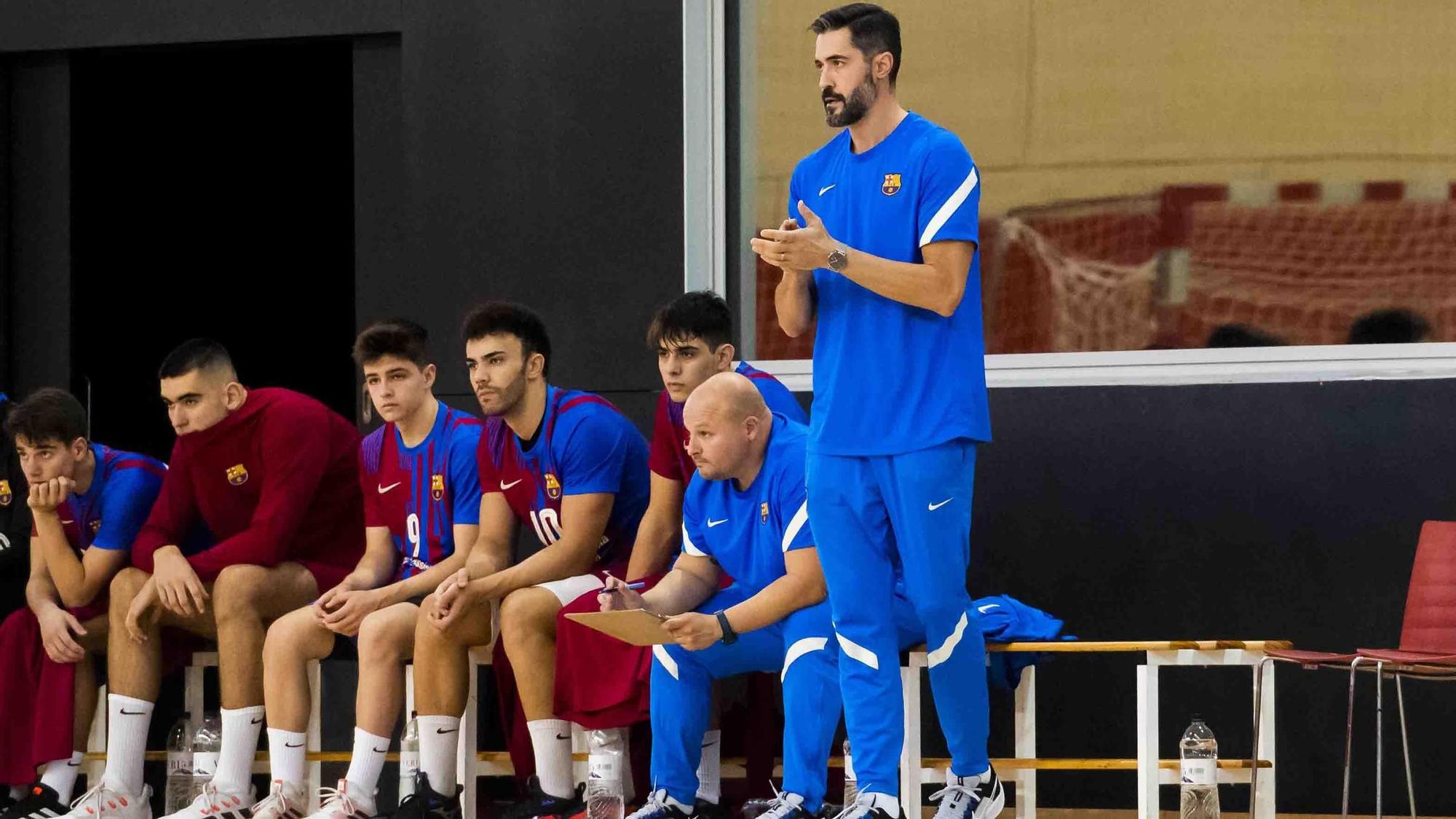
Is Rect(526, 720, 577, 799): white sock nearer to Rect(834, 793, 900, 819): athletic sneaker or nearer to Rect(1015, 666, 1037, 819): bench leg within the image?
Rect(834, 793, 900, 819): athletic sneaker

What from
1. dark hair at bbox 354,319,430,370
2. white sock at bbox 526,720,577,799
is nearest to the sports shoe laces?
white sock at bbox 526,720,577,799

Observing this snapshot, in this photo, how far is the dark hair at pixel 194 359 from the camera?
204 inches

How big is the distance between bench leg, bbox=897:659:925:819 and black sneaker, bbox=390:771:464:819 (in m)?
1.13

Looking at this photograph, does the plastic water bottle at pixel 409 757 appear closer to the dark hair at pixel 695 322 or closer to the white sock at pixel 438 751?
the white sock at pixel 438 751

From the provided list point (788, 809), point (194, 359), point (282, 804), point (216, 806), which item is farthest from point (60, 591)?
point (788, 809)

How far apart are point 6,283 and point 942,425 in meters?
4.18

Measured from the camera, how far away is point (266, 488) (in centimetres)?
512

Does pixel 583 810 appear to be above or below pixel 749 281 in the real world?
below

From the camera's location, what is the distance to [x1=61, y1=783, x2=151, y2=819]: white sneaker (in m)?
4.84

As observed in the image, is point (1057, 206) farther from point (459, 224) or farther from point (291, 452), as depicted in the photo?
point (291, 452)

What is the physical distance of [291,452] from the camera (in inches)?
203

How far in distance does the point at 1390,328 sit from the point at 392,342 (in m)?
2.88

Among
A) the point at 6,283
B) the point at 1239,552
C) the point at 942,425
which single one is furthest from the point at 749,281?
the point at 6,283

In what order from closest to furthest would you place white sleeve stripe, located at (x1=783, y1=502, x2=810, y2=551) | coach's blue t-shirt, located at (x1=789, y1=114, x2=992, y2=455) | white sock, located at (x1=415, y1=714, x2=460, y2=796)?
coach's blue t-shirt, located at (x1=789, y1=114, x2=992, y2=455), white sleeve stripe, located at (x1=783, y1=502, x2=810, y2=551), white sock, located at (x1=415, y1=714, x2=460, y2=796)
